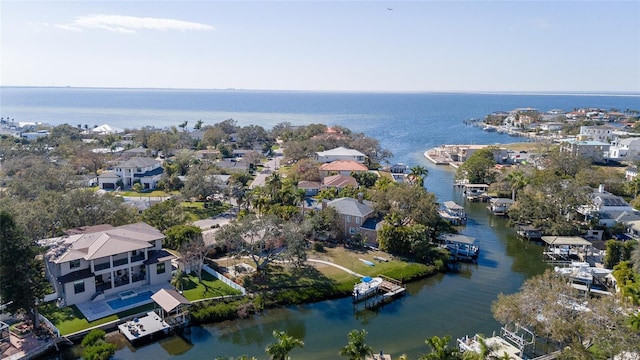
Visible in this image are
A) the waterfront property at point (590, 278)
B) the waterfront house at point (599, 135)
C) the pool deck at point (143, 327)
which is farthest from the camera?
the waterfront house at point (599, 135)

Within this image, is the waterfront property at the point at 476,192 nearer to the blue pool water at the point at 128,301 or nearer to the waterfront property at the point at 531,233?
the waterfront property at the point at 531,233

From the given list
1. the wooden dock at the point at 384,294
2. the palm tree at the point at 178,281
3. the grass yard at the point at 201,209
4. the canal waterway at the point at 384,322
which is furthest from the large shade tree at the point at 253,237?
the grass yard at the point at 201,209

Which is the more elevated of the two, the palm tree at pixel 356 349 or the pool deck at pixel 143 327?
the palm tree at pixel 356 349

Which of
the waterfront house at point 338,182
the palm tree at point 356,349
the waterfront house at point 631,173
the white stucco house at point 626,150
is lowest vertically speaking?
the palm tree at point 356,349

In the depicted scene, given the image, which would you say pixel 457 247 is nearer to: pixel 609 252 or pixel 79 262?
pixel 609 252

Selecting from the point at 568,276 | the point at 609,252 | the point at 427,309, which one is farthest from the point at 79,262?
the point at 609,252

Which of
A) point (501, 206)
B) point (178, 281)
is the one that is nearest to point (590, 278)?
point (501, 206)

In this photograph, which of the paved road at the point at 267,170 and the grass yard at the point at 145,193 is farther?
the paved road at the point at 267,170

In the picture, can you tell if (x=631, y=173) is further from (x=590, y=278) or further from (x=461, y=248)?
(x=461, y=248)
